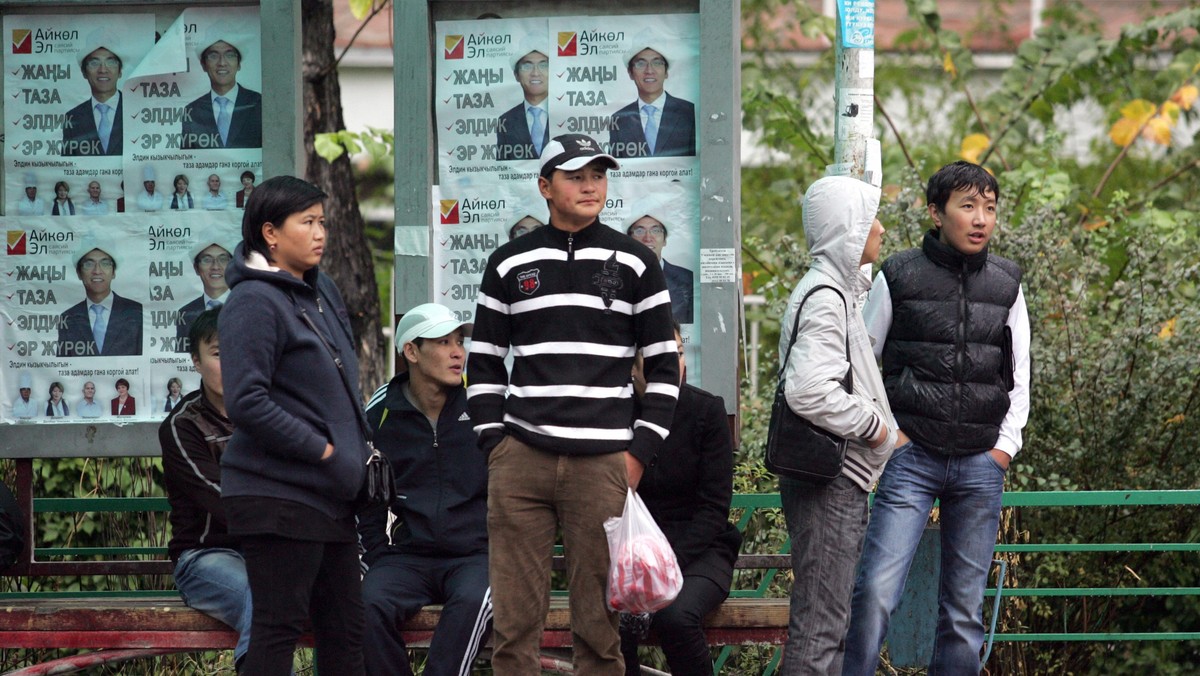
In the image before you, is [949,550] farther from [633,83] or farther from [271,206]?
[271,206]

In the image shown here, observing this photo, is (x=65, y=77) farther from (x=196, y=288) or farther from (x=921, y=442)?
(x=921, y=442)

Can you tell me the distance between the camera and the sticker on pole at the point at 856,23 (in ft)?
17.3

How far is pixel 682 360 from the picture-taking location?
530 cm

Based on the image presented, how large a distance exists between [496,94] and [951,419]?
7.29 feet

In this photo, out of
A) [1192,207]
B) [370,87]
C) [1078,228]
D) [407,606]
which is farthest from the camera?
[370,87]

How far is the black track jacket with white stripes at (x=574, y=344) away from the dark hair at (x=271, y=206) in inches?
25.3

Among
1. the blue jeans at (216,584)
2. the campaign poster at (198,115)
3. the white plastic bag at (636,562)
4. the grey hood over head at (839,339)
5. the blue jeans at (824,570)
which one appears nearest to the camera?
the white plastic bag at (636,562)

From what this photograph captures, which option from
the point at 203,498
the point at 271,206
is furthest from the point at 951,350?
the point at 203,498

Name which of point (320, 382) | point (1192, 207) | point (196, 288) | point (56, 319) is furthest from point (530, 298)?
point (1192, 207)

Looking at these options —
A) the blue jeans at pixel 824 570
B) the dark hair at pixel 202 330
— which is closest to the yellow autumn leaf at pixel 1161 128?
the blue jeans at pixel 824 570

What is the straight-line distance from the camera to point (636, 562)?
4.32m

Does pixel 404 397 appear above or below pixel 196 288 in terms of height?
below

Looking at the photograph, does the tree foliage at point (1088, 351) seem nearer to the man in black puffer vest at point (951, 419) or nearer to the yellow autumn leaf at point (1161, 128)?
the yellow autumn leaf at point (1161, 128)

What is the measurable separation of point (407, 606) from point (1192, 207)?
686 cm
